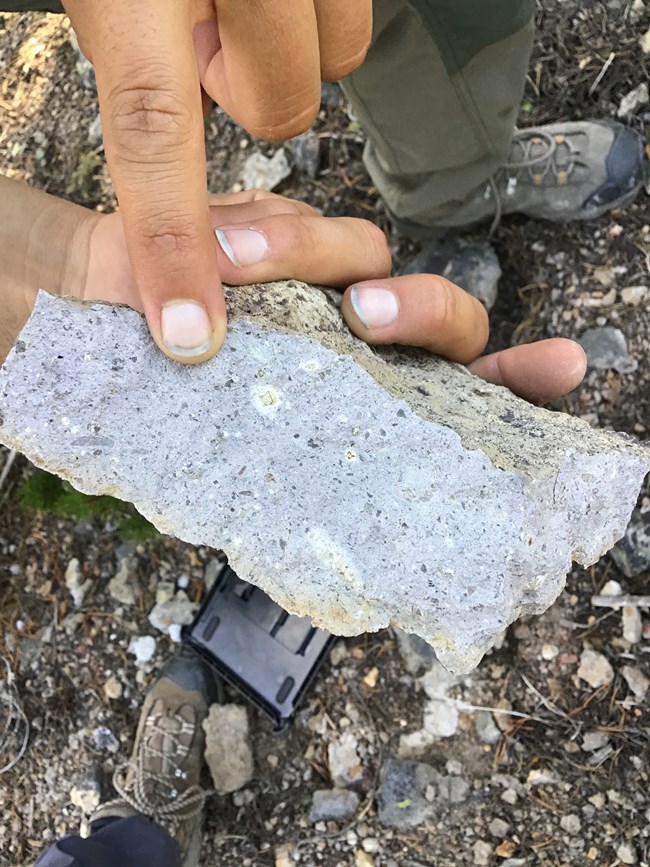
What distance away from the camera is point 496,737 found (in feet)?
9.22

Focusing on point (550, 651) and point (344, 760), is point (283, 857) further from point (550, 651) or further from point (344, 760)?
point (550, 651)

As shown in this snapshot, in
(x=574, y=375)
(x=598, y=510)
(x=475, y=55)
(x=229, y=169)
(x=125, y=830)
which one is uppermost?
(x=475, y=55)

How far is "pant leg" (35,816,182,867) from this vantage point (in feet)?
8.46

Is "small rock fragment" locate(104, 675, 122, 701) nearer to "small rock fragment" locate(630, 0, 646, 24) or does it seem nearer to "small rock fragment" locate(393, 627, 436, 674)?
"small rock fragment" locate(393, 627, 436, 674)

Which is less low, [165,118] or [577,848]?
[165,118]

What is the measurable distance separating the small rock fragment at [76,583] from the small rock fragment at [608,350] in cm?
250

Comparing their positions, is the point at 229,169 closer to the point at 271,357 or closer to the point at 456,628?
the point at 271,357

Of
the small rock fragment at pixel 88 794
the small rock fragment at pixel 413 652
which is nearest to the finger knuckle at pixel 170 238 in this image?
the small rock fragment at pixel 413 652

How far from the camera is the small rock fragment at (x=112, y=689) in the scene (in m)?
3.25

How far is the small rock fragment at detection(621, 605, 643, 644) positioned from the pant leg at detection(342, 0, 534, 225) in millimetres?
1826

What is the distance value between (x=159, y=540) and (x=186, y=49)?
2.38 m

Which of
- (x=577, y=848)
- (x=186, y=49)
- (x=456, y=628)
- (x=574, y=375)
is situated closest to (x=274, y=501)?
(x=456, y=628)

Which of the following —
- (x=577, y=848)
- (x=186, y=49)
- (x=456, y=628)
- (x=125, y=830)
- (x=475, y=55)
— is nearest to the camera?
(x=186, y=49)

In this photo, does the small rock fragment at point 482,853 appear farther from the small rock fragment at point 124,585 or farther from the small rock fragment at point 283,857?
the small rock fragment at point 124,585
